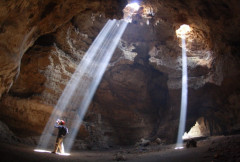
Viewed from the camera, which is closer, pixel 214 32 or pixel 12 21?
pixel 12 21

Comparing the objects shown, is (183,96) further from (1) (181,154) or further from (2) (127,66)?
(1) (181,154)

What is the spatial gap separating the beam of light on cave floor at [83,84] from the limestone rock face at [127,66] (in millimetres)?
489

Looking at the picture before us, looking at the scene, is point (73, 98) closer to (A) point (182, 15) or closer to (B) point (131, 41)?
(B) point (131, 41)

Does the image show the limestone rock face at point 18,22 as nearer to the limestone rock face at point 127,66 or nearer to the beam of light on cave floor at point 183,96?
the limestone rock face at point 127,66

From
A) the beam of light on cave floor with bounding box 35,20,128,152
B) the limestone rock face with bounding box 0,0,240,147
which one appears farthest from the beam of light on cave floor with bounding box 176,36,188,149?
the beam of light on cave floor with bounding box 35,20,128,152

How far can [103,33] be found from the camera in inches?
587

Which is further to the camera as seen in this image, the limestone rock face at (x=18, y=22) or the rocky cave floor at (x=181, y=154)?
the limestone rock face at (x=18, y=22)

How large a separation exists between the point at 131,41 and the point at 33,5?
11.2 m

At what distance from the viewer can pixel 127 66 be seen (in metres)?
15.7

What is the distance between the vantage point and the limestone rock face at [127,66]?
6642 mm

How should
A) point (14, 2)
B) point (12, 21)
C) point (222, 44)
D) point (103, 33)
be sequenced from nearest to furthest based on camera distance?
point (14, 2)
point (12, 21)
point (222, 44)
point (103, 33)

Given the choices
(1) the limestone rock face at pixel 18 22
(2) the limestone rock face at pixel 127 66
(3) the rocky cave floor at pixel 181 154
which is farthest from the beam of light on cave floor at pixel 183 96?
(1) the limestone rock face at pixel 18 22

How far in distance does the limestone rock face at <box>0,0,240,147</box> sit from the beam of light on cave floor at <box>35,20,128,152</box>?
0.49m

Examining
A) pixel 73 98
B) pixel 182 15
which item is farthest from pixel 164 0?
pixel 73 98
